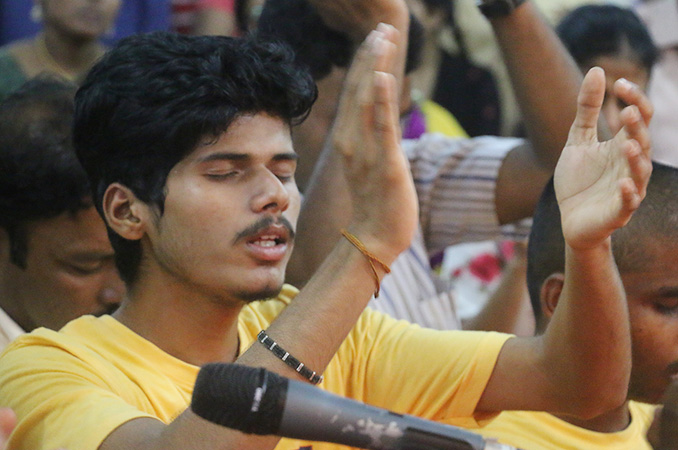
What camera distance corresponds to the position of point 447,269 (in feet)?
15.1

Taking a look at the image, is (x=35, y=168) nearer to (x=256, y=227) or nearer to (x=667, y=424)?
(x=256, y=227)

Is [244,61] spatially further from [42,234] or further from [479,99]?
[479,99]

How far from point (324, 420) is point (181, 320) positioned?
92 centimetres

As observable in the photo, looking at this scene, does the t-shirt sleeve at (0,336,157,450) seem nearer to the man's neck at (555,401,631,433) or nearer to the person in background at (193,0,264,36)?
the man's neck at (555,401,631,433)

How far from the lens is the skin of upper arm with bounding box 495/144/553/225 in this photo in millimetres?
2961

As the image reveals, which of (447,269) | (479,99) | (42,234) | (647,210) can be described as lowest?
(447,269)

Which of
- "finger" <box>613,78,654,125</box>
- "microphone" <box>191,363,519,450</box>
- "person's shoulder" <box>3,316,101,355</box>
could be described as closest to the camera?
"microphone" <box>191,363,519,450</box>

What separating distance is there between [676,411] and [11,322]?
5.69 feet

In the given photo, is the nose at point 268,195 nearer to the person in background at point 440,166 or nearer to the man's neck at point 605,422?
the person in background at point 440,166

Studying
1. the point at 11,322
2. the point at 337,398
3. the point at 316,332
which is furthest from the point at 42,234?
the point at 337,398

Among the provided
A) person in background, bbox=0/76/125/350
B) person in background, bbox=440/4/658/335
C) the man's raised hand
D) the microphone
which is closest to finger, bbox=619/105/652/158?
the man's raised hand

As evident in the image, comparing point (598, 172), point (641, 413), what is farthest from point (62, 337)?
point (641, 413)

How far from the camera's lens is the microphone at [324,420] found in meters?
1.17

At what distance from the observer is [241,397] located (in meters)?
1.22
